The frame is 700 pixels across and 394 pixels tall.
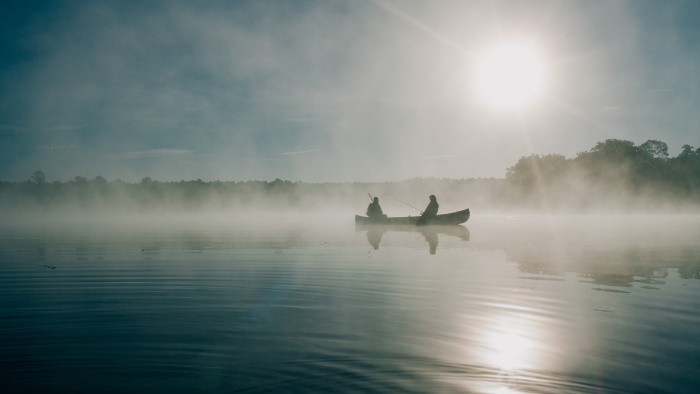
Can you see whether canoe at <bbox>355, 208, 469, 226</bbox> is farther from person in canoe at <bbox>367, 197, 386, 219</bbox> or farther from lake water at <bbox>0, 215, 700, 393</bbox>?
lake water at <bbox>0, 215, 700, 393</bbox>

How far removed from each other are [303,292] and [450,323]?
345cm

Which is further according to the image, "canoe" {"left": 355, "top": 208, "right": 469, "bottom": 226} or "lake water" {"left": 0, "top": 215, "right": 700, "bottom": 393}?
"canoe" {"left": 355, "top": 208, "right": 469, "bottom": 226}

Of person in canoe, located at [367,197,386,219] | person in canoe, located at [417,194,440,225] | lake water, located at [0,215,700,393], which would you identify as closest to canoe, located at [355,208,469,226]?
person in canoe, located at [417,194,440,225]

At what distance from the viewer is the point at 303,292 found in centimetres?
928

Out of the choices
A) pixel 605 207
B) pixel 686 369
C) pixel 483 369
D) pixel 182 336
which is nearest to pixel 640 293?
pixel 686 369

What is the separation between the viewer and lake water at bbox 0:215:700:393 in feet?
14.9

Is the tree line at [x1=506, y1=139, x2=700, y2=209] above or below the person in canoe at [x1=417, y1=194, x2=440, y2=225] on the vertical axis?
above

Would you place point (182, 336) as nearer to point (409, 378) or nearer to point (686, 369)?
point (409, 378)

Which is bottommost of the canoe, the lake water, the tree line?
the lake water

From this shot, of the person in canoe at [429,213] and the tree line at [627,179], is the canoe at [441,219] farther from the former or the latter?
the tree line at [627,179]

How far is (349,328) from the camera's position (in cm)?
645

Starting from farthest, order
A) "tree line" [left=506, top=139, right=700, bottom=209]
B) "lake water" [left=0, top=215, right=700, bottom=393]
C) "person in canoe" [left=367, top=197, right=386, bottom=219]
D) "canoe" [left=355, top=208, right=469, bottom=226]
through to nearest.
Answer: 1. "tree line" [left=506, top=139, right=700, bottom=209]
2. "person in canoe" [left=367, top=197, right=386, bottom=219]
3. "canoe" [left=355, top=208, right=469, bottom=226]
4. "lake water" [left=0, top=215, right=700, bottom=393]

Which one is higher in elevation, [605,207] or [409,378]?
[605,207]

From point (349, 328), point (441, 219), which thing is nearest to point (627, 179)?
point (441, 219)
